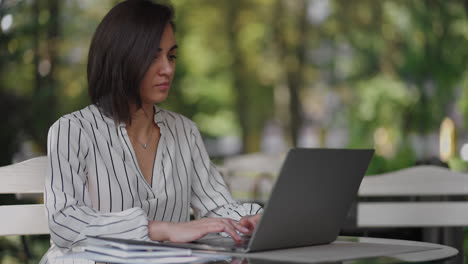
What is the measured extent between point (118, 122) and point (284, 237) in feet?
1.95

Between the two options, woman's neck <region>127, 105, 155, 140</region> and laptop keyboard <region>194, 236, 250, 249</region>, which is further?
woman's neck <region>127, 105, 155, 140</region>

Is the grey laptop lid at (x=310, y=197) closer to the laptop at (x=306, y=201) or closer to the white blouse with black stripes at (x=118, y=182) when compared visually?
the laptop at (x=306, y=201)

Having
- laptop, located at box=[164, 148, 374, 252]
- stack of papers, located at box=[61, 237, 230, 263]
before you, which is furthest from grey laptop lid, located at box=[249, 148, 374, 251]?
stack of papers, located at box=[61, 237, 230, 263]

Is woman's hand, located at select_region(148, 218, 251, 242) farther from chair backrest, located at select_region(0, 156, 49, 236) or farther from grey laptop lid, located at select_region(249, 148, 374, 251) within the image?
chair backrest, located at select_region(0, 156, 49, 236)

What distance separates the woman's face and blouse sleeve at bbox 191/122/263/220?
0.92 ft

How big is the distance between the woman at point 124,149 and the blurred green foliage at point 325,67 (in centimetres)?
636

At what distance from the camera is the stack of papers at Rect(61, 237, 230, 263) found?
1.28 metres

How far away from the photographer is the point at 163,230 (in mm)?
1473

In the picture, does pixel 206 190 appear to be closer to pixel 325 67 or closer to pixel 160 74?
pixel 160 74

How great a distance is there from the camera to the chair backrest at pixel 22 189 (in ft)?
6.46

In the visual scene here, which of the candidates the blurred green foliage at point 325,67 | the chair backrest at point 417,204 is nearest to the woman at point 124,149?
the chair backrest at point 417,204

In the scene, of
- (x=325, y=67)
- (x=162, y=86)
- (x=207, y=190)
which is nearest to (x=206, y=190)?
(x=207, y=190)

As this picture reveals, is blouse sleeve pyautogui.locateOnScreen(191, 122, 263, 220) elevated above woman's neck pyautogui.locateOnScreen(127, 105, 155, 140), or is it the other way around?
woman's neck pyautogui.locateOnScreen(127, 105, 155, 140)

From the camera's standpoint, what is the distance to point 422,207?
233cm
